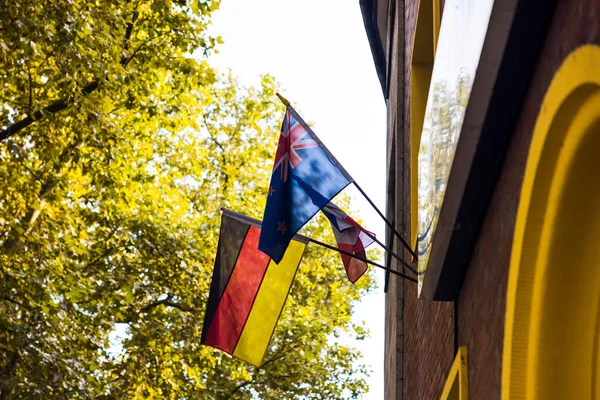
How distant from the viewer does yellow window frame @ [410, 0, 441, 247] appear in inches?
325

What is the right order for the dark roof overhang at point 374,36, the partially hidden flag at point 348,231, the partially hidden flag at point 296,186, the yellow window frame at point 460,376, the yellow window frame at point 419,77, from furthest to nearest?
the dark roof overhang at point 374,36 < the yellow window frame at point 419,77 < the partially hidden flag at point 348,231 < the partially hidden flag at point 296,186 < the yellow window frame at point 460,376

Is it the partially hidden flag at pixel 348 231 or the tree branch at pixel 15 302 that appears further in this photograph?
the tree branch at pixel 15 302

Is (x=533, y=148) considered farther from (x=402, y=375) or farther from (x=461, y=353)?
(x=402, y=375)

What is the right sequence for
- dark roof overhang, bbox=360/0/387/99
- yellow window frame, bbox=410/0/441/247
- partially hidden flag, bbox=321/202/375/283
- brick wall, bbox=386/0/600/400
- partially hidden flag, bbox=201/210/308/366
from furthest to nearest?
dark roof overhang, bbox=360/0/387/99 → yellow window frame, bbox=410/0/441/247 → partially hidden flag, bbox=201/210/308/366 → partially hidden flag, bbox=321/202/375/283 → brick wall, bbox=386/0/600/400

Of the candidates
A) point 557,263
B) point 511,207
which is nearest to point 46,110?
point 511,207

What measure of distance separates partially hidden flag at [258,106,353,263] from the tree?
5.20 metres

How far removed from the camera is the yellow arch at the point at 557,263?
2764 millimetres

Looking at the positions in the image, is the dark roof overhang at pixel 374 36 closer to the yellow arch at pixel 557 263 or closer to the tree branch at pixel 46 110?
the tree branch at pixel 46 110

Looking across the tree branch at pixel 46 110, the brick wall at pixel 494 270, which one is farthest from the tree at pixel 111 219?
the brick wall at pixel 494 270

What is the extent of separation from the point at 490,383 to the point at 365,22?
13.8 metres

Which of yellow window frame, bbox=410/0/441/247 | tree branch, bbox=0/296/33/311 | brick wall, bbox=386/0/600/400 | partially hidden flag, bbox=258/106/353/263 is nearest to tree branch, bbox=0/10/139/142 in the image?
tree branch, bbox=0/296/33/311

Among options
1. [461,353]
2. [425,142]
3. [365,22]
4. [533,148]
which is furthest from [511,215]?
[365,22]

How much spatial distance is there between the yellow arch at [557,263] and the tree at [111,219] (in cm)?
857

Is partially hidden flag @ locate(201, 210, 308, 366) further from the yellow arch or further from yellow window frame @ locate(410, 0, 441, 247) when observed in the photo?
the yellow arch
